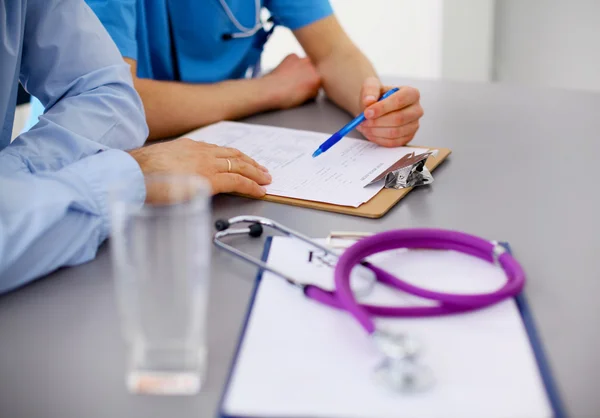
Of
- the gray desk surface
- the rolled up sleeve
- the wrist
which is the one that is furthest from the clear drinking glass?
the wrist

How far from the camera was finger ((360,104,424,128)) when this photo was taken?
3.27 feet

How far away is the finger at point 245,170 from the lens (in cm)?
84

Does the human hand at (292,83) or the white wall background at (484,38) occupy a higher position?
the human hand at (292,83)

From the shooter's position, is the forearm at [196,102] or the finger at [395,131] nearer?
the finger at [395,131]

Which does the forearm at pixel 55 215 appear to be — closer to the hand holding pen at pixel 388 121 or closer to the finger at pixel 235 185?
the finger at pixel 235 185

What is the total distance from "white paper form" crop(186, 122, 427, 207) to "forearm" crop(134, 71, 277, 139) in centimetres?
4

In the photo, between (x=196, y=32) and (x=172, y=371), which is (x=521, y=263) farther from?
(x=196, y=32)

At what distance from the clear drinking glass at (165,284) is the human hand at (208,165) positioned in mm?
309

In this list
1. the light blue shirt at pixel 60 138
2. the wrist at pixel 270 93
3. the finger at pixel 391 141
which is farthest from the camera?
the wrist at pixel 270 93

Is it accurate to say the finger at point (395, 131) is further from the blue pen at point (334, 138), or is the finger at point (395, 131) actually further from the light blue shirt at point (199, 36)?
the light blue shirt at point (199, 36)

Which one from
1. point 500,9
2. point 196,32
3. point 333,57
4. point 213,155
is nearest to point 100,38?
point 213,155

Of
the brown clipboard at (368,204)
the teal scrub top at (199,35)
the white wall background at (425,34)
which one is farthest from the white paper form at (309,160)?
the white wall background at (425,34)

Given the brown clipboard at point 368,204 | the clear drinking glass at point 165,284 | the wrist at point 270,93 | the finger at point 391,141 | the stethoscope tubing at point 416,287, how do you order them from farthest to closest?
the wrist at point 270,93 < the finger at point 391,141 < the brown clipboard at point 368,204 < the stethoscope tubing at point 416,287 < the clear drinking glass at point 165,284


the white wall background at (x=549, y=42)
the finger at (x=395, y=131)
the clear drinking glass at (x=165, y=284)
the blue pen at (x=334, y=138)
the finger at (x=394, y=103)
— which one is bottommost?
the white wall background at (x=549, y=42)
